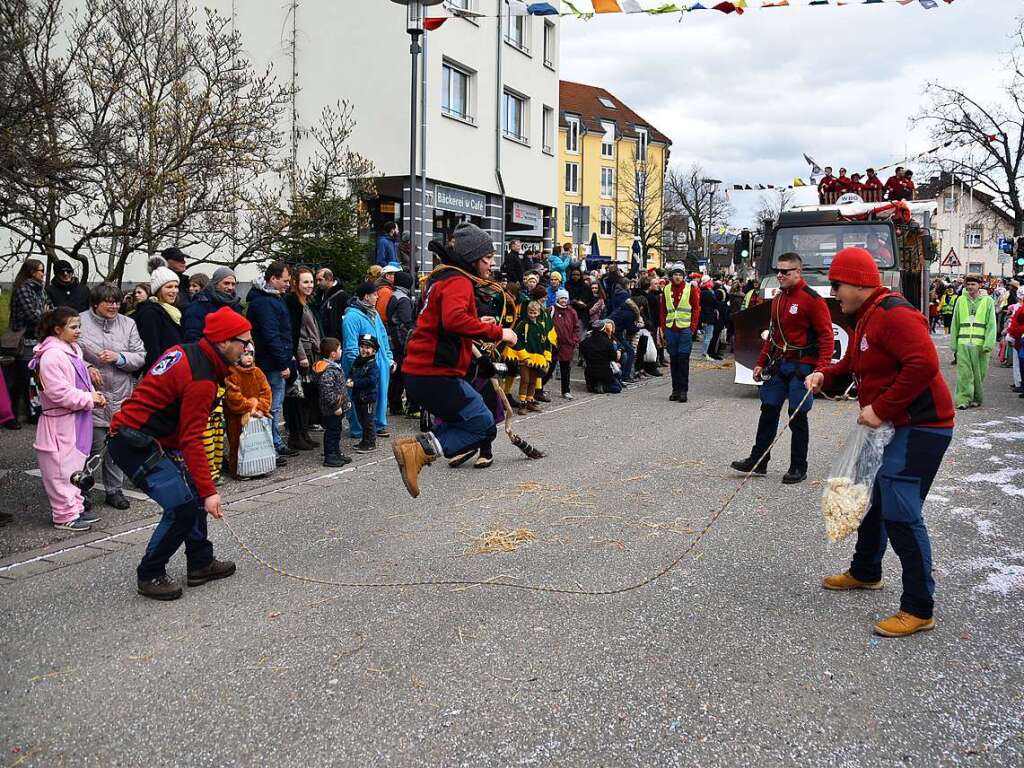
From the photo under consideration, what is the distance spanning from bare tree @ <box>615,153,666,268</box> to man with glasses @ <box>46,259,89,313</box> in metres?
54.1

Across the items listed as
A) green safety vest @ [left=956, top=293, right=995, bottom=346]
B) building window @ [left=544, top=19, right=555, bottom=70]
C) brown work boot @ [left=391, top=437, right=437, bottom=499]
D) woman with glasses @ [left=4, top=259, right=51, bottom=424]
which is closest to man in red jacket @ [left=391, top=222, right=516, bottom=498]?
brown work boot @ [left=391, top=437, right=437, bottom=499]

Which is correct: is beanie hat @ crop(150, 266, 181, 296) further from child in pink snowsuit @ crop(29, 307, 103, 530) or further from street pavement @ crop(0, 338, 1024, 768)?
street pavement @ crop(0, 338, 1024, 768)

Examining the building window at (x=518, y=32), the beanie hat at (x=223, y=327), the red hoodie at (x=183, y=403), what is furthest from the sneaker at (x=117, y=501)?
the building window at (x=518, y=32)

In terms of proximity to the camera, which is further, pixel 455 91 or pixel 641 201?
pixel 641 201

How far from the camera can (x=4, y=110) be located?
25.2 ft

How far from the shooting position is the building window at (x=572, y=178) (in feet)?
220

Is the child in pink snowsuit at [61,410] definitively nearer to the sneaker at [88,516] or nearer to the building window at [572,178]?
the sneaker at [88,516]

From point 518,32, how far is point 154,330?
2171 cm

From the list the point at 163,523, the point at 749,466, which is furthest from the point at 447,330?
the point at 749,466

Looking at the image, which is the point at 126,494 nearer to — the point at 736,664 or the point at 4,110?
the point at 4,110

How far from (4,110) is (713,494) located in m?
6.82

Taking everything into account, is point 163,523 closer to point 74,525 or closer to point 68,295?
point 74,525

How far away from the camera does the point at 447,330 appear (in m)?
6.04

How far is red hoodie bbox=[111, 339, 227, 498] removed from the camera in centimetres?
498
